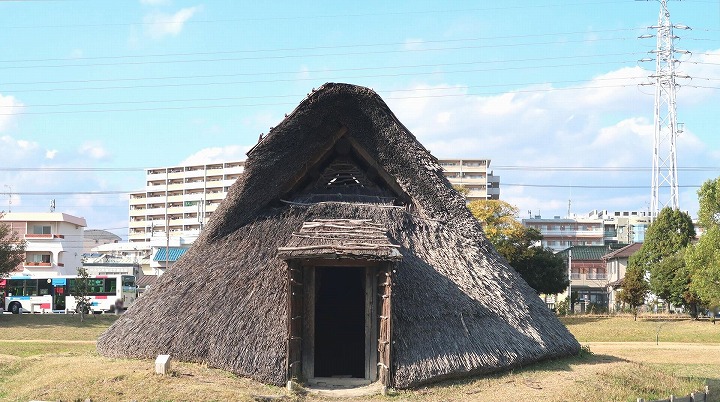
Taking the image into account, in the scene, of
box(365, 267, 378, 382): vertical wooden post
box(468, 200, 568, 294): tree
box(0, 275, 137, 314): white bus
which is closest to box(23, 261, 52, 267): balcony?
box(0, 275, 137, 314): white bus

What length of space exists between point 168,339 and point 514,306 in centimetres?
793

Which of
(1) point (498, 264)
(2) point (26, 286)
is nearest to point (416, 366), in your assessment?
(1) point (498, 264)

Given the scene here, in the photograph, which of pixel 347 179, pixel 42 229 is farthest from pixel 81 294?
pixel 347 179

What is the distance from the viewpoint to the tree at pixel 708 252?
3944cm

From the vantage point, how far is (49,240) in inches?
2832

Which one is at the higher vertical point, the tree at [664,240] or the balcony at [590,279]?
the tree at [664,240]

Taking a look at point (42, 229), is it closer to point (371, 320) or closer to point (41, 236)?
point (41, 236)

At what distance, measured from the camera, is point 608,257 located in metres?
75.6

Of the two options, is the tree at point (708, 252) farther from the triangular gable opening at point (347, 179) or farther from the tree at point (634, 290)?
the triangular gable opening at point (347, 179)

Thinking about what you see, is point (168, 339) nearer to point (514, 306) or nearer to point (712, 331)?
point (514, 306)

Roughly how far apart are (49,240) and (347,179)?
196ft

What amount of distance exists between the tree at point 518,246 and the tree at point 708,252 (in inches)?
555

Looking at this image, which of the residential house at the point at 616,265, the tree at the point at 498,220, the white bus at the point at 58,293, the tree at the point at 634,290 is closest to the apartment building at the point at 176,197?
the residential house at the point at 616,265

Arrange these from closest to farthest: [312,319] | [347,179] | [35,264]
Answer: [312,319], [347,179], [35,264]
